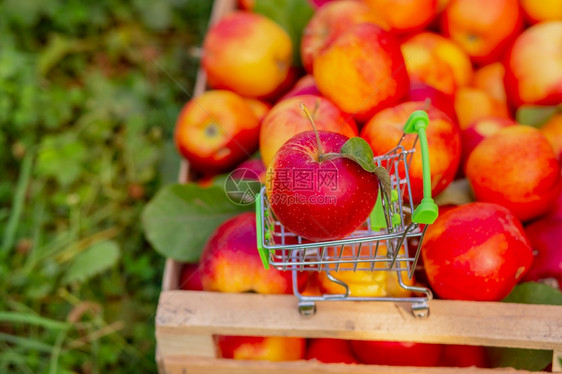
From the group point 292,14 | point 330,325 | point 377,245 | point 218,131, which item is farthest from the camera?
point 292,14

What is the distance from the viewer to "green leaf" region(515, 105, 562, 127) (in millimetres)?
1144

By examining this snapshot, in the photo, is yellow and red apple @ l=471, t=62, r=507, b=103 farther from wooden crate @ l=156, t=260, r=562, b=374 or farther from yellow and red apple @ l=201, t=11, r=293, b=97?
wooden crate @ l=156, t=260, r=562, b=374

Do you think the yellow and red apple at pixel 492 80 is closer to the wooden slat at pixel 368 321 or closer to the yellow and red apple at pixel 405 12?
the yellow and red apple at pixel 405 12

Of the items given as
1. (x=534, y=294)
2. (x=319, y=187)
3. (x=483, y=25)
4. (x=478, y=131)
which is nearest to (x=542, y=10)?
(x=483, y=25)

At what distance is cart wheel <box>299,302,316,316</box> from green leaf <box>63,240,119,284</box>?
2.67ft

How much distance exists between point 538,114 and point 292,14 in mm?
677

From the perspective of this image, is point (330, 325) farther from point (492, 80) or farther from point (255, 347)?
point (492, 80)

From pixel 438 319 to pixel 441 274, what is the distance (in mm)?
76

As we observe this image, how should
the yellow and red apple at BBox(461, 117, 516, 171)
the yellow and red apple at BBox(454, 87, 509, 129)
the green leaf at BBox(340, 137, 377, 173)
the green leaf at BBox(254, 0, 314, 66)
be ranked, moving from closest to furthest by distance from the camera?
the green leaf at BBox(340, 137, 377, 173) < the yellow and red apple at BBox(461, 117, 516, 171) < the yellow and red apple at BBox(454, 87, 509, 129) < the green leaf at BBox(254, 0, 314, 66)

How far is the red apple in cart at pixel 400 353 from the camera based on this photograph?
92 centimetres

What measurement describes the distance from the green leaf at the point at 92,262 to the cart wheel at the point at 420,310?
95 centimetres

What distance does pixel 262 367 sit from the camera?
35.5 inches

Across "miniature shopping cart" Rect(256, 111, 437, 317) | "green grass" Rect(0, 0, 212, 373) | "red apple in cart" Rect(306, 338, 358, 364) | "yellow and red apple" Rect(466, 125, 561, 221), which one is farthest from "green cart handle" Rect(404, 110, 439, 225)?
"green grass" Rect(0, 0, 212, 373)

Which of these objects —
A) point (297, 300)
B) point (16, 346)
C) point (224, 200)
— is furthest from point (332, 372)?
point (16, 346)
